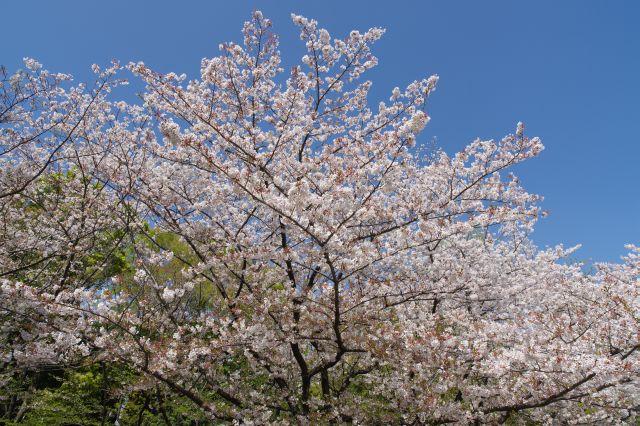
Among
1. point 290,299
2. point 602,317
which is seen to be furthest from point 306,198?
point 602,317

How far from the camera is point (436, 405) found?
562cm

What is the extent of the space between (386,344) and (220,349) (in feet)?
7.47

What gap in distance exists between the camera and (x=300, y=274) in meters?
6.91

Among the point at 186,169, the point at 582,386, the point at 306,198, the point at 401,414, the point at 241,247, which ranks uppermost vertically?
the point at 186,169

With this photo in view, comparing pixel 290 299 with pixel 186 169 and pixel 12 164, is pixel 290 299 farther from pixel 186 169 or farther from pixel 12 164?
pixel 12 164

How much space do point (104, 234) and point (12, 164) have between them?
2364 mm

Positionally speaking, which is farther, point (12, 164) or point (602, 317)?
→ point (12, 164)

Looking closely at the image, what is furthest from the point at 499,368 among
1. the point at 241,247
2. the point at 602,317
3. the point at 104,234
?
the point at 104,234

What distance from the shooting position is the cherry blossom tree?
5.11 metres

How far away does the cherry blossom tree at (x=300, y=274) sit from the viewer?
511 centimetres

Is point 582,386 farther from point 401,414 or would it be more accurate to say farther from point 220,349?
point 220,349

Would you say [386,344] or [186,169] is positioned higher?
[186,169]

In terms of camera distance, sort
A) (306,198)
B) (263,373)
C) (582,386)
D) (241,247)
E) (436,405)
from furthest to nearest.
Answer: (263,373) → (241,247) → (436,405) → (582,386) → (306,198)

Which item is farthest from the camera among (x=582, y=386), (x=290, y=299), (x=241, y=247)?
(x=241, y=247)
